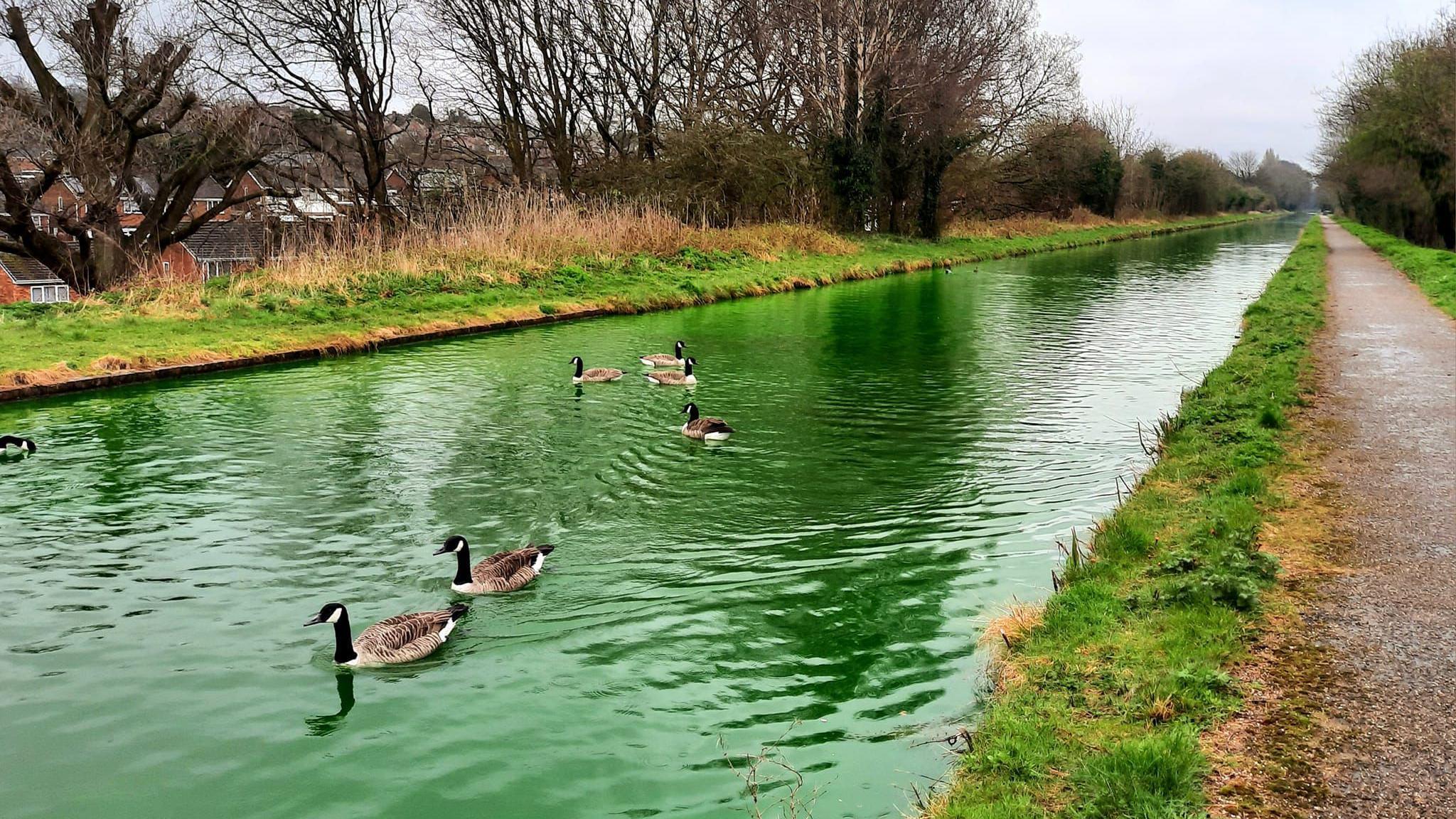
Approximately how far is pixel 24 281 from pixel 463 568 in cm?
5970

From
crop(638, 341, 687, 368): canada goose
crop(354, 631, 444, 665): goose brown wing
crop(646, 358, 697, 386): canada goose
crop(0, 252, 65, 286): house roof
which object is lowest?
crop(354, 631, 444, 665): goose brown wing

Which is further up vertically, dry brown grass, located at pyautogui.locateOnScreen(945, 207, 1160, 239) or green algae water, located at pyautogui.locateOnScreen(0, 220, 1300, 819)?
dry brown grass, located at pyautogui.locateOnScreen(945, 207, 1160, 239)

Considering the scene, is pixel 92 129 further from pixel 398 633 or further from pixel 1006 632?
pixel 1006 632

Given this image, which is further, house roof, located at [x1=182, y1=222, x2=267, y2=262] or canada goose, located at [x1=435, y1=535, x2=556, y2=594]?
house roof, located at [x1=182, y1=222, x2=267, y2=262]

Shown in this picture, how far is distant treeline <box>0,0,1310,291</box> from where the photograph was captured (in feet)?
75.9

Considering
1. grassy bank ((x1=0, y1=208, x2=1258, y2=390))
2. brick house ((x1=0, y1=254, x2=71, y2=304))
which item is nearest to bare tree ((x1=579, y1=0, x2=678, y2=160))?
grassy bank ((x1=0, y1=208, x2=1258, y2=390))

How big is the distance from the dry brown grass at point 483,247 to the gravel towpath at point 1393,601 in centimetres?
1799

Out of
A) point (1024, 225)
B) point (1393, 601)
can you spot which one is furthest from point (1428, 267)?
point (1393, 601)

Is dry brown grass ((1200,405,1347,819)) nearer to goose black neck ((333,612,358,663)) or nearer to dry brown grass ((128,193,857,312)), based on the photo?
goose black neck ((333,612,358,663))

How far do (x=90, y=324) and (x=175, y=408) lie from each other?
15.8ft

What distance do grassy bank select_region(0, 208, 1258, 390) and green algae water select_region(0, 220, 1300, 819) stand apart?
6.14 feet

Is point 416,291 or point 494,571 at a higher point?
point 416,291

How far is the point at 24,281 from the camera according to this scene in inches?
2157

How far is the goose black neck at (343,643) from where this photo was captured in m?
6.29
